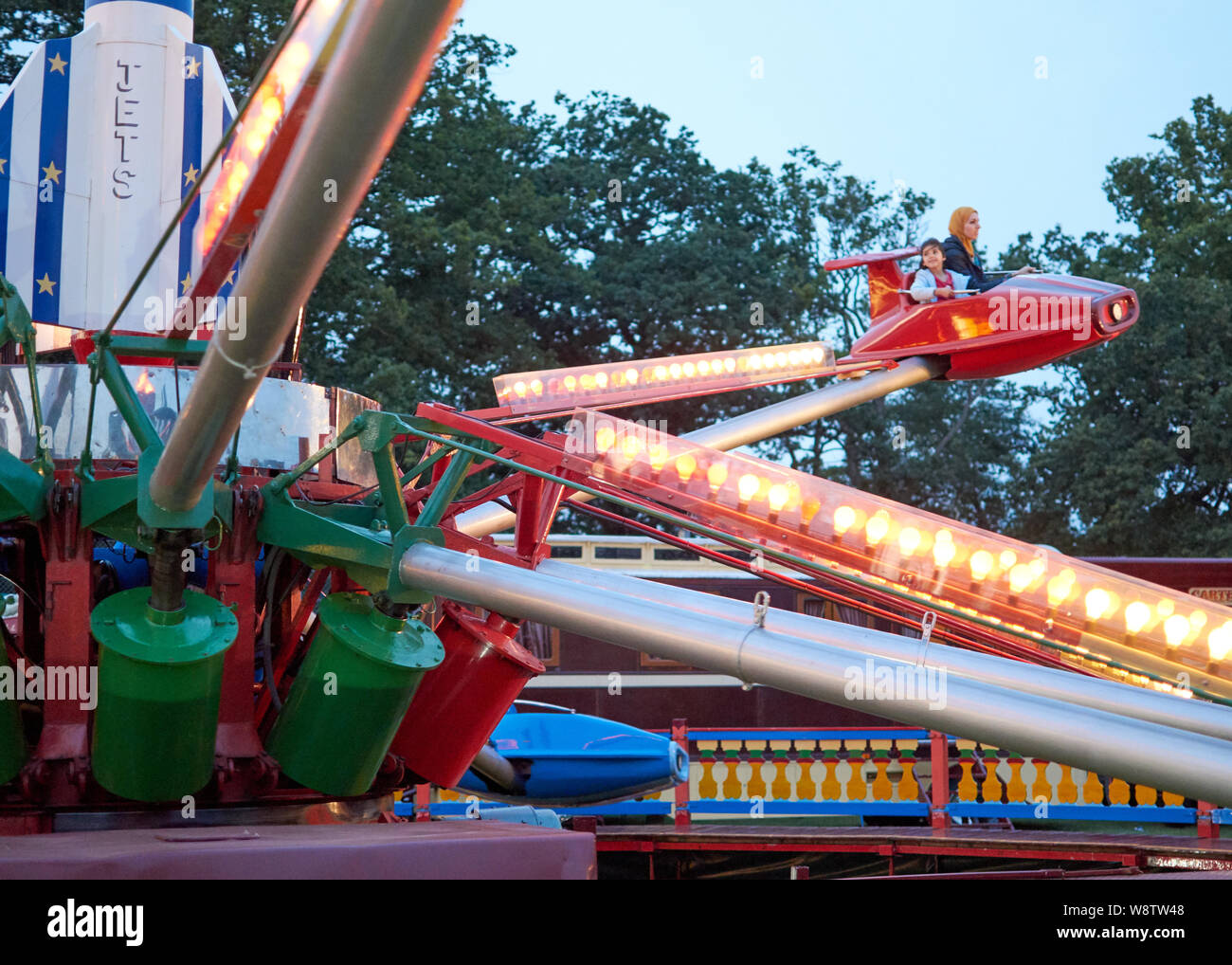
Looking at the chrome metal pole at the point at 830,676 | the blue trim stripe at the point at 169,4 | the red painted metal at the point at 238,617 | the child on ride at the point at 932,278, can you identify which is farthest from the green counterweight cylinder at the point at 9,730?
the child on ride at the point at 932,278

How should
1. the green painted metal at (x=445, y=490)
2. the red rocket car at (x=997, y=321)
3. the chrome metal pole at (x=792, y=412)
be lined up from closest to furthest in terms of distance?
the green painted metal at (x=445, y=490) < the red rocket car at (x=997, y=321) < the chrome metal pole at (x=792, y=412)

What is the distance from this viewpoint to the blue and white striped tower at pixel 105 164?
701cm

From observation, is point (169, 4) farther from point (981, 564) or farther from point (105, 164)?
point (981, 564)

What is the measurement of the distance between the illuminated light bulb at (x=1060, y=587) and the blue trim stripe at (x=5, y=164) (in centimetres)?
528

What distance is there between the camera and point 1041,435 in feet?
123

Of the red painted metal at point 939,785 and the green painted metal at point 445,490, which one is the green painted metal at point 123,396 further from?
the red painted metal at point 939,785

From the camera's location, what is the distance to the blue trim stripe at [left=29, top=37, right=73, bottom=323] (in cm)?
703

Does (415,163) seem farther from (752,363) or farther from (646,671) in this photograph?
(752,363)

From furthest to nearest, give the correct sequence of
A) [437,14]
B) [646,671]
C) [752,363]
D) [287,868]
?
[646,671]
[752,363]
[287,868]
[437,14]

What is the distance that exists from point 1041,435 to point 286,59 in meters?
36.3

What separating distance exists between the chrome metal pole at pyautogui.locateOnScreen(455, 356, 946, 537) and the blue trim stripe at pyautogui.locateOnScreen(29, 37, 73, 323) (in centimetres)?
238

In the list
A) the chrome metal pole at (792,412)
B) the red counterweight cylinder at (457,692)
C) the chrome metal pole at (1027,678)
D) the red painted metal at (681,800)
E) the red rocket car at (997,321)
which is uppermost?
the red rocket car at (997,321)
